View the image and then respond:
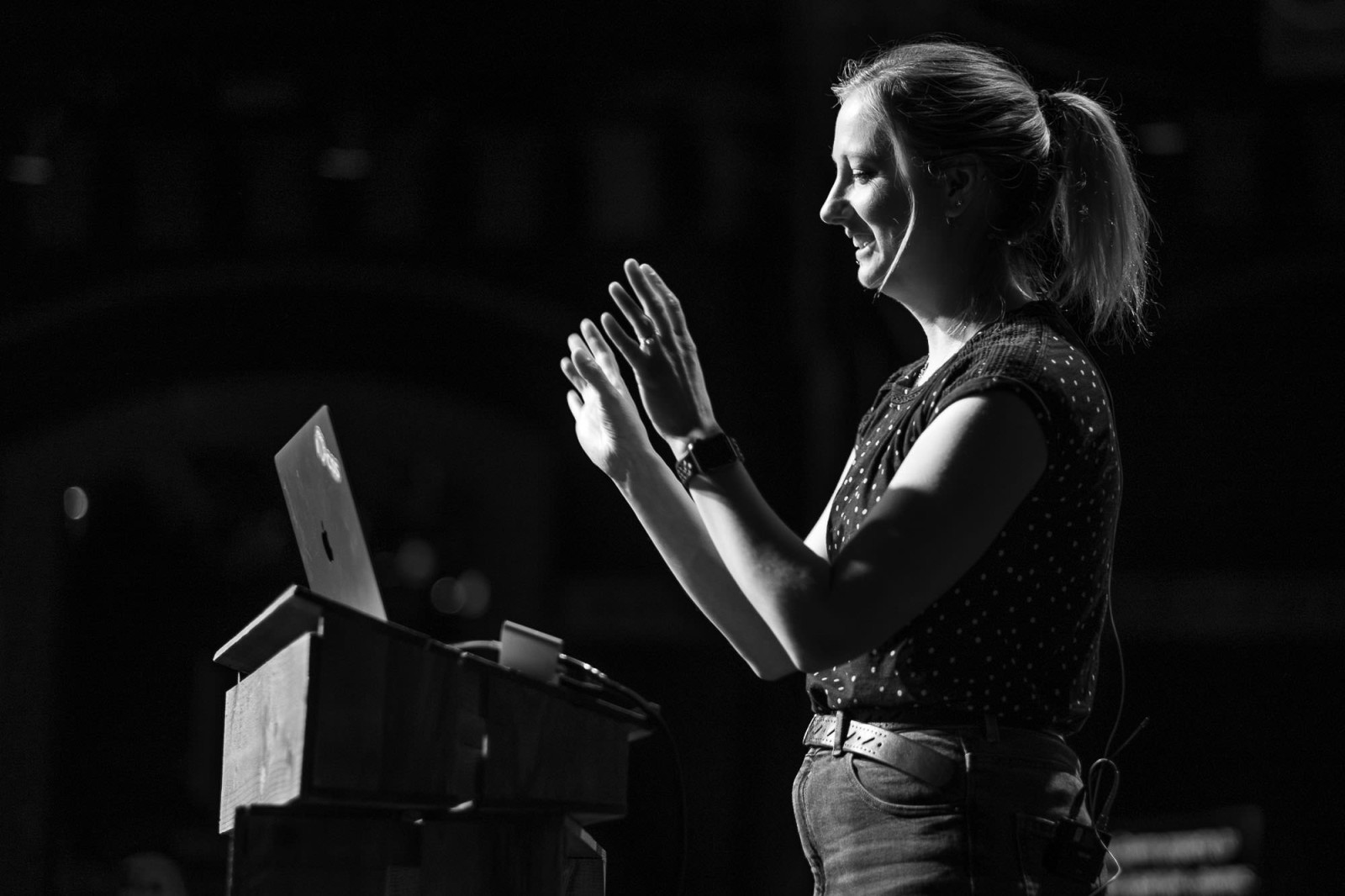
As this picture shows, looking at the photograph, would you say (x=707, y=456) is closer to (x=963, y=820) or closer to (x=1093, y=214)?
(x=963, y=820)

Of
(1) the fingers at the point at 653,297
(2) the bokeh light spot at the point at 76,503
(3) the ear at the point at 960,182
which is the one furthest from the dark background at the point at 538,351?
(1) the fingers at the point at 653,297

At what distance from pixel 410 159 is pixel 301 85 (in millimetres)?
401

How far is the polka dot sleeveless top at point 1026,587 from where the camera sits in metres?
1.17

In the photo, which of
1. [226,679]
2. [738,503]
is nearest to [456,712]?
[738,503]

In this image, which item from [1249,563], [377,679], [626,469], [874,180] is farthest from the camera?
[1249,563]

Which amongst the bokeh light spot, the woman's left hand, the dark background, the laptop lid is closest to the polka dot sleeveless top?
the woman's left hand

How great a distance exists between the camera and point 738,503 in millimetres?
1192

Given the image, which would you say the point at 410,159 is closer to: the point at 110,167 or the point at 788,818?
the point at 110,167

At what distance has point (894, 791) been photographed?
3.81 ft

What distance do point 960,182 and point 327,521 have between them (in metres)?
0.73

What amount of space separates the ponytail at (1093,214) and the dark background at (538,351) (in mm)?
2226

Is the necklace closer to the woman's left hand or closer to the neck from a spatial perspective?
the neck

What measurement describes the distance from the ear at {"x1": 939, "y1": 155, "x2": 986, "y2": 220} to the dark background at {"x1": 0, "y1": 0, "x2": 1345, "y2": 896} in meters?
2.33

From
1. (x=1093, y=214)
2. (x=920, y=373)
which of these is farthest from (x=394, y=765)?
(x=1093, y=214)
